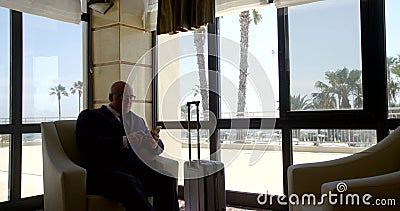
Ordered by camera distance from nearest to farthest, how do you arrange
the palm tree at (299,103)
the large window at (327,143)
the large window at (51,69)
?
1. the large window at (327,143)
2. the palm tree at (299,103)
3. the large window at (51,69)

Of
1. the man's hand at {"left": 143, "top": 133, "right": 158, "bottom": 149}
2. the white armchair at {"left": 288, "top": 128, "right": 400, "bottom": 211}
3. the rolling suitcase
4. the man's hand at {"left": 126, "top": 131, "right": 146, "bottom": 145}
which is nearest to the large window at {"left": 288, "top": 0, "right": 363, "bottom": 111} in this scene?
the white armchair at {"left": 288, "top": 128, "right": 400, "bottom": 211}

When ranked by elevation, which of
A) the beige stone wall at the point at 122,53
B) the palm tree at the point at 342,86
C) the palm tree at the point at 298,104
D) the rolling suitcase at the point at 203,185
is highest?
the beige stone wall at the point at 122,53

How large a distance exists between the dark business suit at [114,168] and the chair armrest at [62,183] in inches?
5.1

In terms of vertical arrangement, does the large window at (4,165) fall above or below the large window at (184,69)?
below

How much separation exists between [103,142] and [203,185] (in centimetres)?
72

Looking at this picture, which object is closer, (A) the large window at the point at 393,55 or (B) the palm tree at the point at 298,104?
(A) the large window at the point at 393,55

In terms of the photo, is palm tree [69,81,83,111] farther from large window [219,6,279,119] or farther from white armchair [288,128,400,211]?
white armchair [288,128,400,211]

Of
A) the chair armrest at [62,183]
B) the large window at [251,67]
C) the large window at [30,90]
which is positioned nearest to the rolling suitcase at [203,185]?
the chair armrest at [62,183]

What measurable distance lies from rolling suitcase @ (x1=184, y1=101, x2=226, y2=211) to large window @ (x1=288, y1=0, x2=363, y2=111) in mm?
999

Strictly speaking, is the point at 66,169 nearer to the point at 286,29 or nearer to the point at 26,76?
the point at 26,76

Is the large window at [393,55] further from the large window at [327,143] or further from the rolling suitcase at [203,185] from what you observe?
the rolling suitcase at [203,185]

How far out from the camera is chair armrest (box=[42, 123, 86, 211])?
2.02 meters

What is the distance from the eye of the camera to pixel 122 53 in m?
3.43

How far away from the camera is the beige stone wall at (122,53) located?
3.44m
